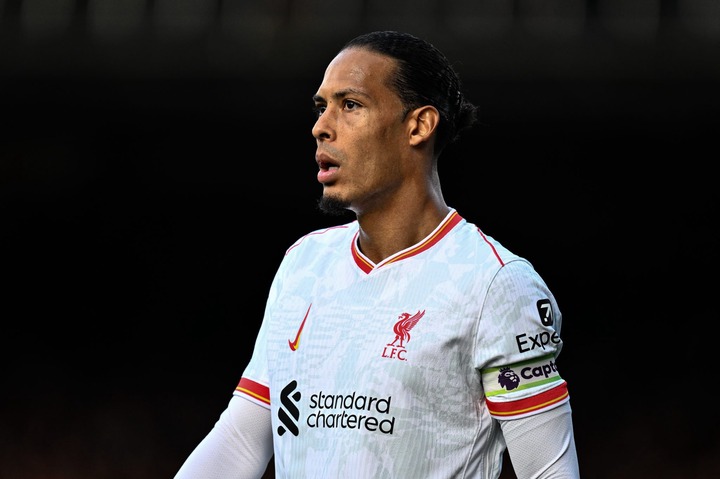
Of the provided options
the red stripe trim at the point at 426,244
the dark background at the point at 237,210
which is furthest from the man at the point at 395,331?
the dark background at the point at 237,210

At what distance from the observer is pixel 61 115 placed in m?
5.04

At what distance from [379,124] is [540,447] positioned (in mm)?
615

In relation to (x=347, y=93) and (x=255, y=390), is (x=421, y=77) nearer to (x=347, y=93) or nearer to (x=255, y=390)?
(x=347, y=93)

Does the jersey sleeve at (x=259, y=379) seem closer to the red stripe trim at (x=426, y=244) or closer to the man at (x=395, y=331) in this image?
the man at (x=395, y=331)

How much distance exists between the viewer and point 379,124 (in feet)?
6.21

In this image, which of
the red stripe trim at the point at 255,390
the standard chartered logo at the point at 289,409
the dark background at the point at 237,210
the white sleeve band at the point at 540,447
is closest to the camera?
the white sleeve band at the point at 540,447

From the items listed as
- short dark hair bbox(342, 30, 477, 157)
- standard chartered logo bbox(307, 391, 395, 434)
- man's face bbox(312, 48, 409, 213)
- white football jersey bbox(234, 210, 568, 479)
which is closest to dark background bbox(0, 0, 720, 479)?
short dark hair bbox(342, 30, 477, 157)

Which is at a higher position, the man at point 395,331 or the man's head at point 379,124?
the man's head at point 379,124

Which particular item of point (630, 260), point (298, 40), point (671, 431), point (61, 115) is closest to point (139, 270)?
point (61, 115)

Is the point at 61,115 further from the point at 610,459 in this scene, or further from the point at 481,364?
the point at 481,364

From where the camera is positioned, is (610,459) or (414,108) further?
(610,459)

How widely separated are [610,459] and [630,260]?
94 centimetres

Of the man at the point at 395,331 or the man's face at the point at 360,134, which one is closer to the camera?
the man at the point at 395,331

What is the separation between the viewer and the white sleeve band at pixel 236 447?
1.91 meters
